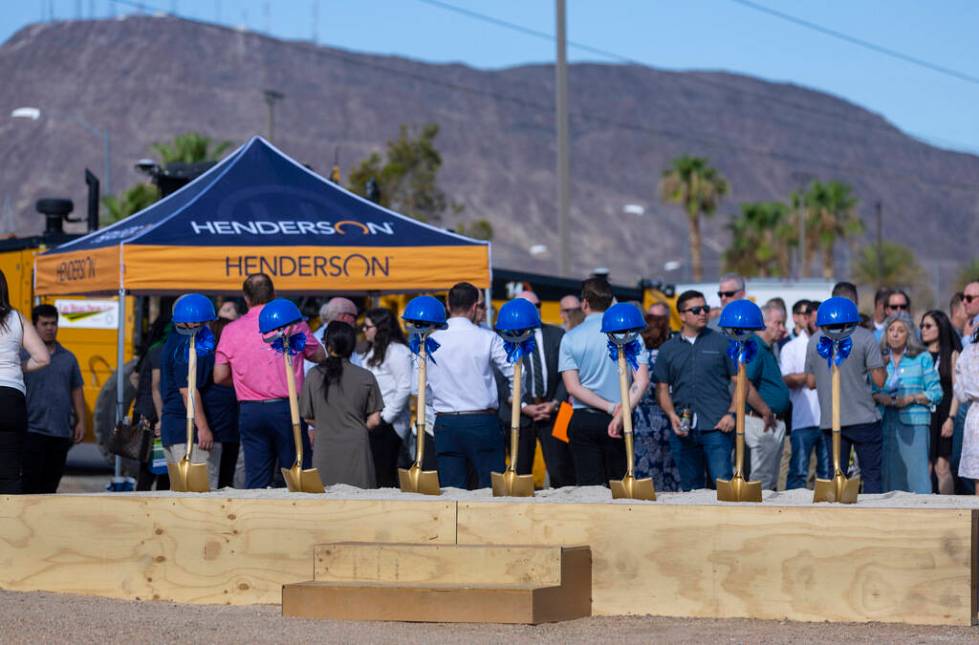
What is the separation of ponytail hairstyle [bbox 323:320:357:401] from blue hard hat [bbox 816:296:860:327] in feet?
9.77

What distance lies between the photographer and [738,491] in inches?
284

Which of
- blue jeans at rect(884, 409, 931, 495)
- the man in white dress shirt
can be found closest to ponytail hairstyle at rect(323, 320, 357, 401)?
the man in white dress shirt

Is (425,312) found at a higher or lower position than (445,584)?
higher

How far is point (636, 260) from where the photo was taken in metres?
196

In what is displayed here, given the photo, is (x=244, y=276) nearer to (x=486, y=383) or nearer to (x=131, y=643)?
(x=486, y=383)

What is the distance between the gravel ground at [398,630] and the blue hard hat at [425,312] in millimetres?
1712

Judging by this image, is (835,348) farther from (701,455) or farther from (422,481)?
(701,455)

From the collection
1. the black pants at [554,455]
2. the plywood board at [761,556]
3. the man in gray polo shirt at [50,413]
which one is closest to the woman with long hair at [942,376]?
the black pants at [554,455]

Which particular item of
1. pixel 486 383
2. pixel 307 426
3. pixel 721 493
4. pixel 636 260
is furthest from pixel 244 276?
pixel 636 260

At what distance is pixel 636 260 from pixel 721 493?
18925 cm

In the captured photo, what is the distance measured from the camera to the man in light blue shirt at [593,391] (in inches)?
352

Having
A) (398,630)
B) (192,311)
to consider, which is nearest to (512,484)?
(398,630)

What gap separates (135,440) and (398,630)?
471 centimetres

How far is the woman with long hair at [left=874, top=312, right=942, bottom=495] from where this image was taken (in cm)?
1011
